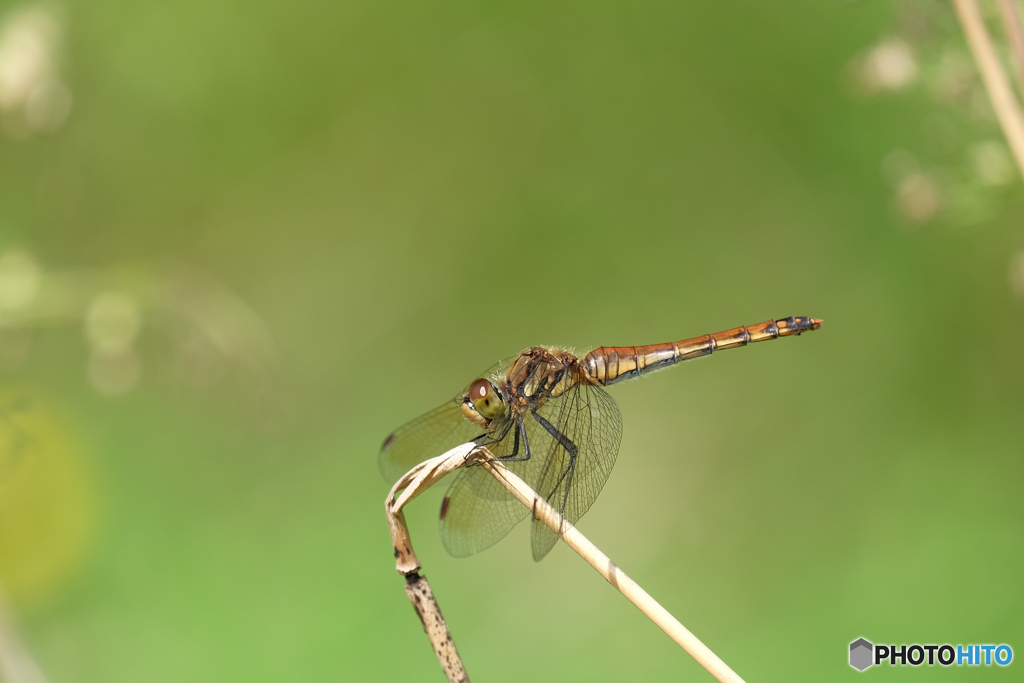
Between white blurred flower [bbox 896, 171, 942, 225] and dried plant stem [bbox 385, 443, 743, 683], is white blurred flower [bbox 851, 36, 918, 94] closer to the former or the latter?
white blurred flower [bbox 896, 171, 942, 225]

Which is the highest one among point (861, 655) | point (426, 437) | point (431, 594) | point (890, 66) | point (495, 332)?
point (495, 332)

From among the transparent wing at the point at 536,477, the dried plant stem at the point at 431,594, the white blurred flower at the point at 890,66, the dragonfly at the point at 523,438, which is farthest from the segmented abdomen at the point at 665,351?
the dried plant stem at the point at 431,594

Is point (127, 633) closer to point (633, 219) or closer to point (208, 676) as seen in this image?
point (208, 676)

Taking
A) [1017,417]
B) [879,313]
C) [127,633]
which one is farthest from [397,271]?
[1017,417]

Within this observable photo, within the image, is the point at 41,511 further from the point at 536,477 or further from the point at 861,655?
the point at 861,655

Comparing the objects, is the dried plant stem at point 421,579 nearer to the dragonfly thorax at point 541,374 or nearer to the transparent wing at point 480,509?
the transparent wing at point 480,509

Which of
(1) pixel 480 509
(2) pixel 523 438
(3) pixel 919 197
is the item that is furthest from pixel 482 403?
(3) pixel 919 197

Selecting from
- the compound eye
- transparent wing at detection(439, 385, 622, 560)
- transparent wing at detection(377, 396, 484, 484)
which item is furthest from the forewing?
transparent wing at detection(377, 396, 484, 484)
